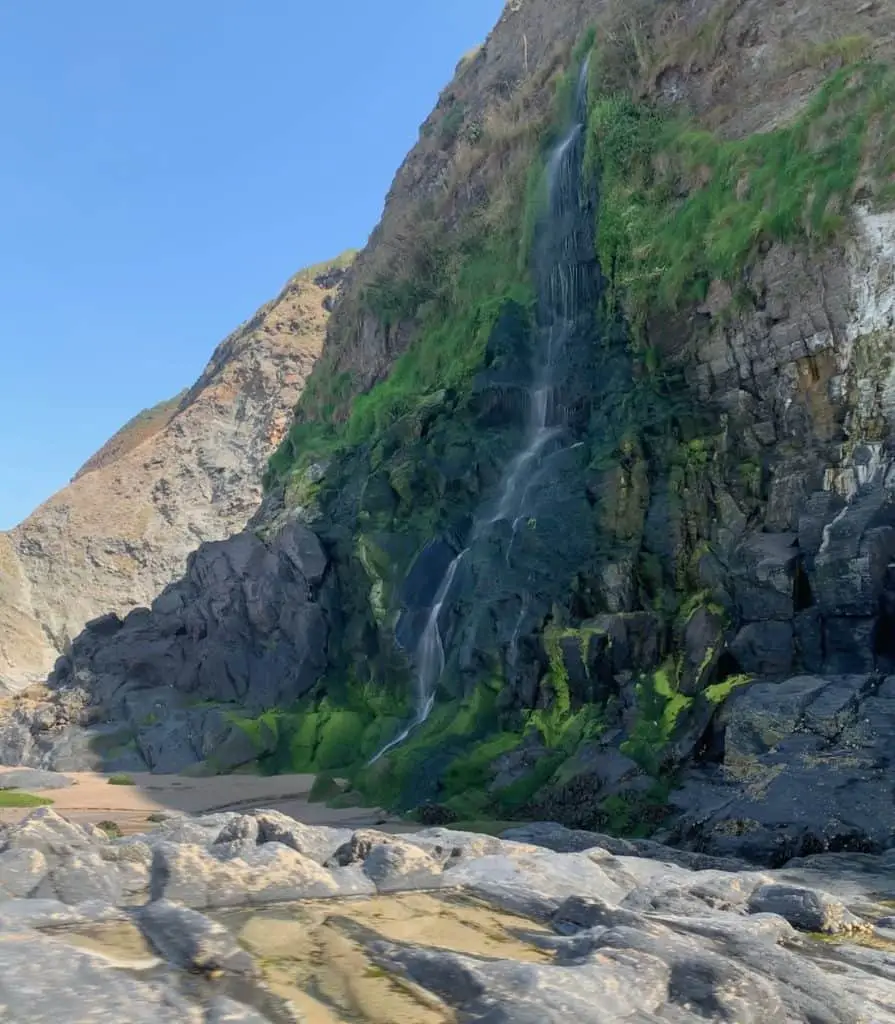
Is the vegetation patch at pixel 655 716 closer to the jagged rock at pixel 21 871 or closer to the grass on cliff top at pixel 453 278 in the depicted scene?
the jagged rock at pixel 21 871

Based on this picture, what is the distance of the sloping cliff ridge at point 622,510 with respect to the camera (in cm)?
1758

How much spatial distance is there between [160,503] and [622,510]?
2339 inches

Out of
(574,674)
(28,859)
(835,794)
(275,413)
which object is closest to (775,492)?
(574,674)

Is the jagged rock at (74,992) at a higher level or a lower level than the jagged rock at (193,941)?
higher

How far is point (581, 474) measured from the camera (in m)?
26.0

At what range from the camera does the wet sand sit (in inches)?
787

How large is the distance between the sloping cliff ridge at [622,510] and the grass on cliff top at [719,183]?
0.10 metres

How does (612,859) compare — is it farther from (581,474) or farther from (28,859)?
(581,474)

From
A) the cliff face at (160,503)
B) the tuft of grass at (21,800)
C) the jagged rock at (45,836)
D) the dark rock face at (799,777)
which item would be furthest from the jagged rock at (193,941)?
the cliff face at (160,503)

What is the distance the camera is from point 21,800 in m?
23.0

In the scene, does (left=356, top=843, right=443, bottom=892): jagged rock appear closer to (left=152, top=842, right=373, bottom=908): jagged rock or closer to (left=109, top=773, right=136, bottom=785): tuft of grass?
(left=152, top=842, right=373, bottom=908): jagged rock

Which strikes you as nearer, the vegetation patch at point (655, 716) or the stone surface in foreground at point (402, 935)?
the stone surface in foreground at point (402, 935)

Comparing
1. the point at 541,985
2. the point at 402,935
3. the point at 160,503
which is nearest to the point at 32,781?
the point at 402,935

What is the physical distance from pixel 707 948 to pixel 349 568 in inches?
1053
